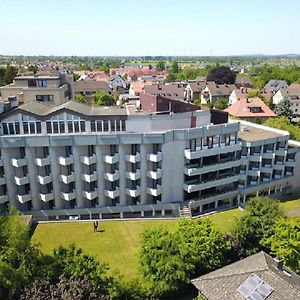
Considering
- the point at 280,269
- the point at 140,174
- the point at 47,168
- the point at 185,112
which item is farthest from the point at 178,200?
the point at 280,269

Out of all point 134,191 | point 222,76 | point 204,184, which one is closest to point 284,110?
point 204,184

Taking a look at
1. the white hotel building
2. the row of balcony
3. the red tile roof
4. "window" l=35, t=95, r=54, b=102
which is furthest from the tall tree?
the row of balcony

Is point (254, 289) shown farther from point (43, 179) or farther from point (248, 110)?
point (248, 110)

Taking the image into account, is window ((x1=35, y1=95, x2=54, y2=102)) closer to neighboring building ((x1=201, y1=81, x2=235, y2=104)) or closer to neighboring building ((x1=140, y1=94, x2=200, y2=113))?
neighboring building ((x1=140, y1=94, x2=200, y2=113))

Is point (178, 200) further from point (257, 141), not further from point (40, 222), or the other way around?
point (40, 222)

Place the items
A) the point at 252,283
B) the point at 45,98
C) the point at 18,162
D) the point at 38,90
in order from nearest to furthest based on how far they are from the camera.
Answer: the point at 252,283 → the point at 18,162 → the point at 38,90 → the point at 45,98

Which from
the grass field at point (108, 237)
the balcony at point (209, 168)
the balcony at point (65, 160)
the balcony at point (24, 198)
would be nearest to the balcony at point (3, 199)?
the balcony at point (24, 198)
